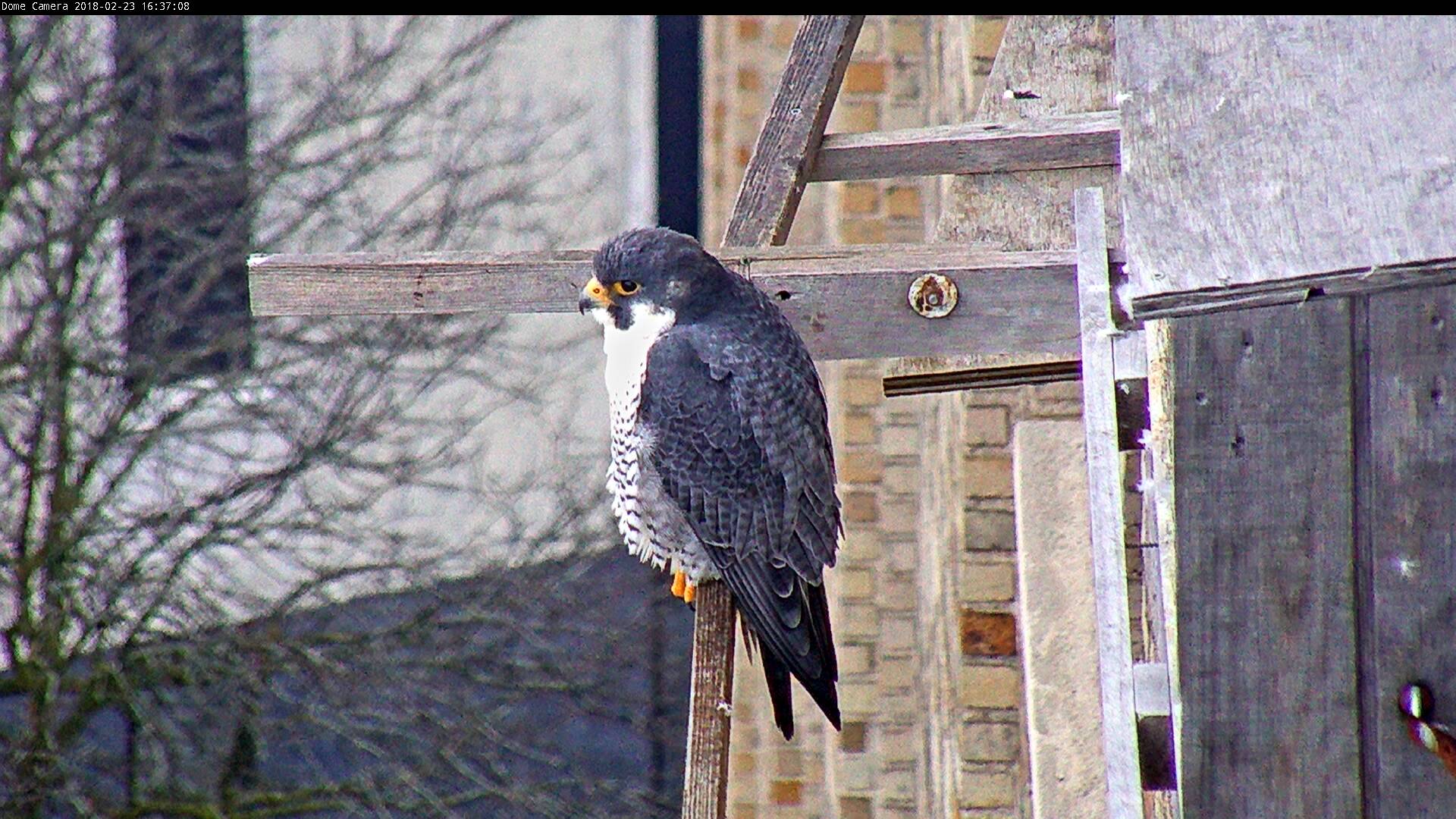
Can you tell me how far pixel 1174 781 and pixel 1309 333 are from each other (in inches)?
22.7

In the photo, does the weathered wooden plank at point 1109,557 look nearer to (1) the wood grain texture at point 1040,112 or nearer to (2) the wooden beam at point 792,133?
(2) the wooden beam at point 792,133

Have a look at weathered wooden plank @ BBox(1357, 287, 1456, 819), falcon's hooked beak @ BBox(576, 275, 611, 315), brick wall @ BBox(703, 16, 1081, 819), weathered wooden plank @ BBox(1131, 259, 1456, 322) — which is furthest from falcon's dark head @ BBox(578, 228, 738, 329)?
weathered wooden plank @ BBox(1357, 287, 1456, 819)

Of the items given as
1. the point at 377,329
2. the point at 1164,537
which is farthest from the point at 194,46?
the point at 1164,537

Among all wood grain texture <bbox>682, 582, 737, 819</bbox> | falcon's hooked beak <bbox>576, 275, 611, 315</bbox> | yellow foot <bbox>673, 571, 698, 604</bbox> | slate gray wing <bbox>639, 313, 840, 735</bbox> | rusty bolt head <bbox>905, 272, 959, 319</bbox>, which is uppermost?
falcon's hooked beak <bbox>576, 275, 611, 315</bbox>

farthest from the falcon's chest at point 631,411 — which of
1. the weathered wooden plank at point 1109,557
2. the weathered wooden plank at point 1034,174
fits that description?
the weathered wooden plank at point 1109,557

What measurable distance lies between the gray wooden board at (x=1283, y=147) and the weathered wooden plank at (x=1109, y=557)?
93mm

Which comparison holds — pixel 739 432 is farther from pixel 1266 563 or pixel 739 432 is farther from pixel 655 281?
pixel 1266 563

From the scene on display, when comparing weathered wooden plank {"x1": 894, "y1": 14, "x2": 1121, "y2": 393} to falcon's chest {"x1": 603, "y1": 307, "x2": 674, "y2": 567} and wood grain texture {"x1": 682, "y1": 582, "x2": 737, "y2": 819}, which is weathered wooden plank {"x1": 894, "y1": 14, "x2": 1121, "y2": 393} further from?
wood grain texture {"x1": 682, "y1": 582, "x2": 737, "y2": 819}

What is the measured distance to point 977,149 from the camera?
349 centimetres

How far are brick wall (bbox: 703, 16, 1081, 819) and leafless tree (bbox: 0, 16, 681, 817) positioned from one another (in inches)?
30.9

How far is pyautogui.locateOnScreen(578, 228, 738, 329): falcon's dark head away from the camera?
2961mm

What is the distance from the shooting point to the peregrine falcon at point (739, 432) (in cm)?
296

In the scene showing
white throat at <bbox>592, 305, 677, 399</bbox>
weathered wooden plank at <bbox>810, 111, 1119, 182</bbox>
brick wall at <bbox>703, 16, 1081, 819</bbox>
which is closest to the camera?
white throat at <bbox>592, 305, 677, 399</bbox>

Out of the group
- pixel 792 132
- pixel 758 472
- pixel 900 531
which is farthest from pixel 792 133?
pixel 900 531
